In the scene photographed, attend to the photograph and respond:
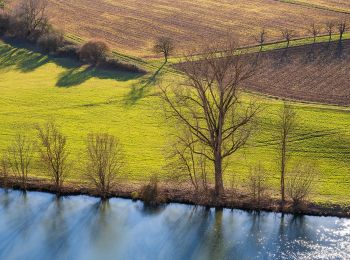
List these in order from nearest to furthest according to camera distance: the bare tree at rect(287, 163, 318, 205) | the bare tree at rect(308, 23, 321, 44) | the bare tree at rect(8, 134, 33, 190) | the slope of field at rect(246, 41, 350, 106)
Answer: the bare tree at rect(287, 163, 318, 205) < the bare tree at rect(8, 134, 33, 190) < the slope of field at rect(246, 41, 350, 106) < the bare tree at rect(308, 23, 321, 44)

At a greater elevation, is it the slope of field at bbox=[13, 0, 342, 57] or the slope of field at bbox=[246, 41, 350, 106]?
the slope of field at bbox=[13, 0, 342, 57]

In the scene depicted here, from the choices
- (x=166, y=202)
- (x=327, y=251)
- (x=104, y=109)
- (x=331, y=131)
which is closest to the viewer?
(x=327, y=251)

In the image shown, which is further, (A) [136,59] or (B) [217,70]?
(A) [136,59]

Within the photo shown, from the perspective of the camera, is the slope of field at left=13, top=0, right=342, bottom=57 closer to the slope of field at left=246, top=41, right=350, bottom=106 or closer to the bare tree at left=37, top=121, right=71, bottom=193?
the slope of field at left=246, top=41, right=350, bottom=106

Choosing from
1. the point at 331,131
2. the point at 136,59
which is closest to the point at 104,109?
the point at 136,59

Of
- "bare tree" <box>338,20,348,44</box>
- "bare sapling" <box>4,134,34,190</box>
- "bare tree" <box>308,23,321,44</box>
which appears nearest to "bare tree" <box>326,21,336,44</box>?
"bare tree" <box>338,20,348,44</box>

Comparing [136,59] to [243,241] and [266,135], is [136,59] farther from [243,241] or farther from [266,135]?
[243,241]
